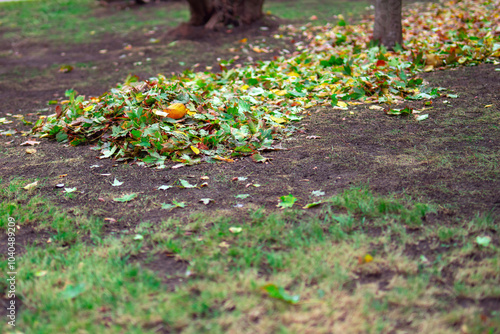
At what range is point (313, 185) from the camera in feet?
9.92

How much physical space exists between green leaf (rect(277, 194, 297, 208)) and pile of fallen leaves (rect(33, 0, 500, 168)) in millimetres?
775

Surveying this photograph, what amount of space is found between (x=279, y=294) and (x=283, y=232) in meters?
0.59

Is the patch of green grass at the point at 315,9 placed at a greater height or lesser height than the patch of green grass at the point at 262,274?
greater

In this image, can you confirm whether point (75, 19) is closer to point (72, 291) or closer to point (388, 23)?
point (388, 23)

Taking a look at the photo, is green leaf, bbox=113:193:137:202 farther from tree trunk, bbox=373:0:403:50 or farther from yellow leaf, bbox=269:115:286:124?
tree trunk, bbox=373:0:403:50

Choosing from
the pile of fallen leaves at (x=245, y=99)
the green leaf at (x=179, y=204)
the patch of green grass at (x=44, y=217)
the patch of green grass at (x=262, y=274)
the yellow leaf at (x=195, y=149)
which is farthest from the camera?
the pile of fallen leaves at (x=245, y=99)

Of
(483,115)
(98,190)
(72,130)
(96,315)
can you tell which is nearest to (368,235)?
(96,315)

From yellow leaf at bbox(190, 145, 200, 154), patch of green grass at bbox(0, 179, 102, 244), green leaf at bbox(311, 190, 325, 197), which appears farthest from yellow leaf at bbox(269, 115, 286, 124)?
patch of green grass at bbox(0, 179, 102, 244)

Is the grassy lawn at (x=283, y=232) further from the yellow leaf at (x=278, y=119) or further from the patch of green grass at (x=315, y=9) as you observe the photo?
the patch of green grass at (x=315, y=9)

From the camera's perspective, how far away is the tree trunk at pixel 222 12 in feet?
30.9

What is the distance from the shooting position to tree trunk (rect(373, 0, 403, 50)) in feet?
22.0

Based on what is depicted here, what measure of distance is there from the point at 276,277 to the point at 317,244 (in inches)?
14.6

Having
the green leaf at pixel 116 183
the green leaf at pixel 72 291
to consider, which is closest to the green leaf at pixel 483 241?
the green leaf at pixel 72 291

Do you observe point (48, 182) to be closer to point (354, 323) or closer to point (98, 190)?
point (98, 190)
